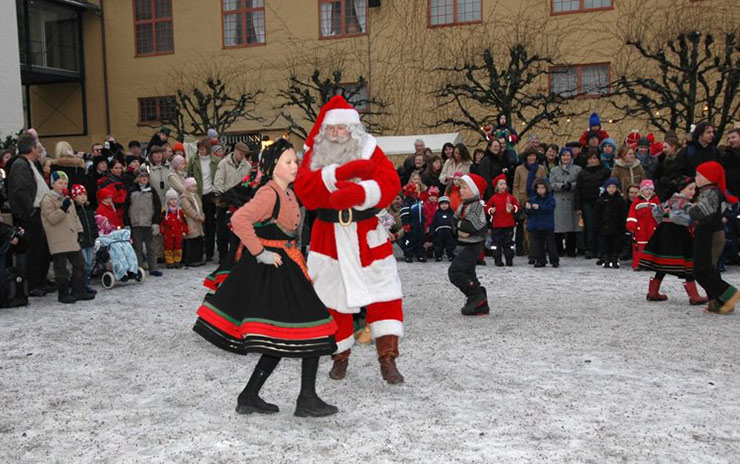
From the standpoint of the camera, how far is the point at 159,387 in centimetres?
521

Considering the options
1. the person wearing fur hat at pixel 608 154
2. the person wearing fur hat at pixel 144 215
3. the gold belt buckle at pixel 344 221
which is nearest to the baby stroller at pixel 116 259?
the person wearing fur hat at pixel 144 215

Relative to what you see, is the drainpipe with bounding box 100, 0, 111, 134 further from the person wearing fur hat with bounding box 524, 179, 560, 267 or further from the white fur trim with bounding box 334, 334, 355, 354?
the white fur trim with bounding box 334, 334, 355, 354

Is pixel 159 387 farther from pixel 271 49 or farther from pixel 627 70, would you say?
pixel 271 49

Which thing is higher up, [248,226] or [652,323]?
[248,226]

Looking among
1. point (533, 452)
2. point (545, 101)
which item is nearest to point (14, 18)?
point (545, 101)

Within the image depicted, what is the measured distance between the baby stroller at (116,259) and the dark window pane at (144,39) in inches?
703

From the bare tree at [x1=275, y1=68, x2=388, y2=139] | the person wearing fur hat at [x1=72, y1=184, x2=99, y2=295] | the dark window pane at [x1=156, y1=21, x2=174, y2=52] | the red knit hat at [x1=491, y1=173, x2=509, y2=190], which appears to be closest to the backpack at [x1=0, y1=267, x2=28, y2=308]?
the person wearing fur hat at [x1=72, y1=184, x2=99, y2=295]

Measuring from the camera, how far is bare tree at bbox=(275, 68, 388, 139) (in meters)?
23.0

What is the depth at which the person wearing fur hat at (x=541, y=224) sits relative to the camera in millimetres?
11594

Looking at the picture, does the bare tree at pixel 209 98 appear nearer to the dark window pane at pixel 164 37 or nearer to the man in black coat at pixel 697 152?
the dark window pane at pixel 164 37

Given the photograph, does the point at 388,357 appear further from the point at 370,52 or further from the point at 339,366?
the point at 370,52

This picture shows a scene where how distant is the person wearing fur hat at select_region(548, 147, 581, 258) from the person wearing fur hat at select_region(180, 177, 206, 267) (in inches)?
230

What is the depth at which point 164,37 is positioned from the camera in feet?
85.9

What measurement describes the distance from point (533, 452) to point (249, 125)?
22.1 metres
